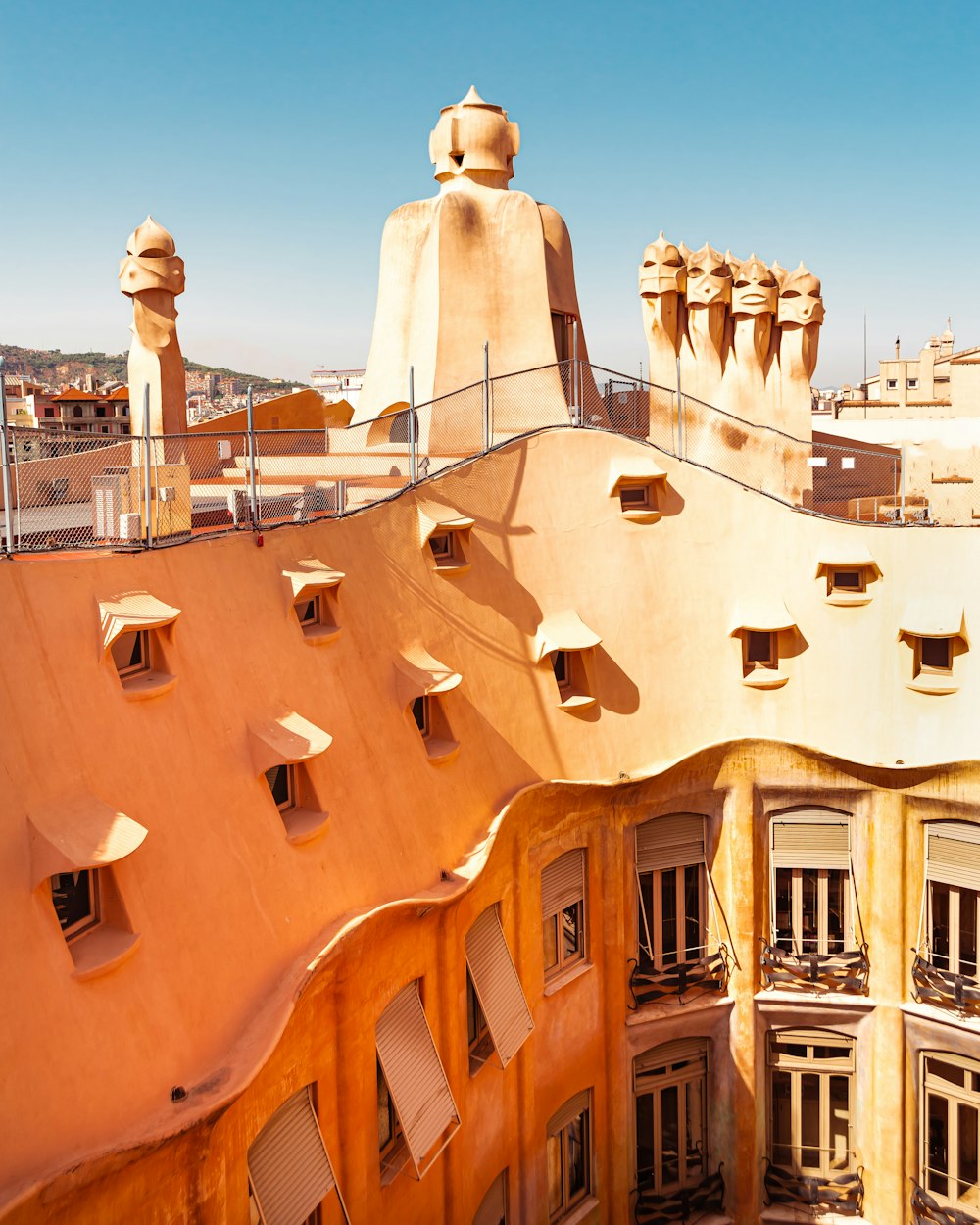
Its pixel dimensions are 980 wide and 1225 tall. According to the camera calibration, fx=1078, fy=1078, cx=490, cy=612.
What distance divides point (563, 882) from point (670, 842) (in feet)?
9.08

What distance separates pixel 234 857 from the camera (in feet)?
39.3

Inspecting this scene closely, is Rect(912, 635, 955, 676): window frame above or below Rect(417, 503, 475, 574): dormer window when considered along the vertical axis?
below

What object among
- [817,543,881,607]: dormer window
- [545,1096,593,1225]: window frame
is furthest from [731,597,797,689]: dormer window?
[545,1096,593,1225]: window frame

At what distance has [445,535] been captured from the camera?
58.4 feet

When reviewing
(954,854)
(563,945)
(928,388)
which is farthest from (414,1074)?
(928,388)

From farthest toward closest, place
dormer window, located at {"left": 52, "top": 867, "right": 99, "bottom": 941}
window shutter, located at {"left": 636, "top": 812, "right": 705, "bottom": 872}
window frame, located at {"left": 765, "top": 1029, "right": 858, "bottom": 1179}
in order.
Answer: window frame, located at {"left": 765, "top": 1029, "right": 858, "bottom": 1179} → window shutter, located at {"left": 636, "top": 812, "right": 705, "bottom": 872} → dormer window, located at {"left": 52, "top": 867, "right": 99, "bottom": 941}

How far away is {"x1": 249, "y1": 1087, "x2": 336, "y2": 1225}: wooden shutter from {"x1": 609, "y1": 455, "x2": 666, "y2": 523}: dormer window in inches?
467

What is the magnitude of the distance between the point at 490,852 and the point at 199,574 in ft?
20.4

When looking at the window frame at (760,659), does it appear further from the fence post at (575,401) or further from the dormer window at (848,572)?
the fence post at (575,401)

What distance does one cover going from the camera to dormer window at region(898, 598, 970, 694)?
19.7 m

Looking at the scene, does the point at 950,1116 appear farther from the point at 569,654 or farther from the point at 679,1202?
the point at 569,654

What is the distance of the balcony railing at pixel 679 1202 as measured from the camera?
67.7ft

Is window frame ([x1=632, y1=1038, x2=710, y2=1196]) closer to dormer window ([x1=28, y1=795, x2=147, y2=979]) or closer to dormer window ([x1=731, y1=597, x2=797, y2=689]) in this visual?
dormer window ([x1=731, y1=597, x2=797, y2=689])

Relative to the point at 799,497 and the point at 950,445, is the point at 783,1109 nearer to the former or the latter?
the point at 799,497
